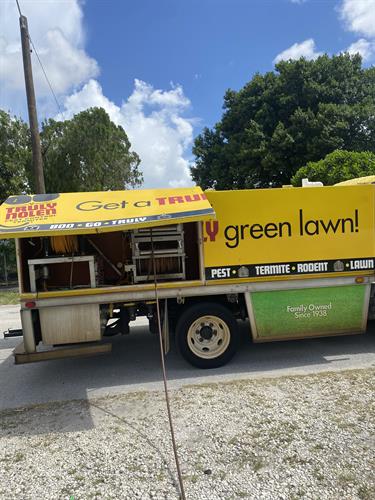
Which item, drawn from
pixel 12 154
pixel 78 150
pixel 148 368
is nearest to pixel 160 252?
pixel 148 368

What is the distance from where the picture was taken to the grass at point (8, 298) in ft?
42.9

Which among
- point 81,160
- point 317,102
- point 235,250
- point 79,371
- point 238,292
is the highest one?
point 317,102

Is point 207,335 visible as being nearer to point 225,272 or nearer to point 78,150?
point 225,272

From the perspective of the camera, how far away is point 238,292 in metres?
5.42

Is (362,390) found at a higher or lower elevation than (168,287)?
lower

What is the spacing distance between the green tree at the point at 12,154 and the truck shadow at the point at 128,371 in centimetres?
1347

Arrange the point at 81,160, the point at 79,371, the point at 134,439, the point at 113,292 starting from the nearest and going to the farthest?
the point at 134,439
the point at 113,292
the point at 79,371
the point at 81,160

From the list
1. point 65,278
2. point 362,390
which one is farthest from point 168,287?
point 362,390

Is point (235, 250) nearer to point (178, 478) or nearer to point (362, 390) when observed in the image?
point (362, 390)

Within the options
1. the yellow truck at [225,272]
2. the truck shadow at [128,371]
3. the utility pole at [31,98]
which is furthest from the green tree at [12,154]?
the yellow truck at [225,272]

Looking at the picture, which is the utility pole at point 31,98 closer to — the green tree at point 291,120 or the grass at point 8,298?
the grass at point 8,298

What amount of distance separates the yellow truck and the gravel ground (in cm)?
92

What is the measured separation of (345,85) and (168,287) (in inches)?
944

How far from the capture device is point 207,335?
5.50 m
